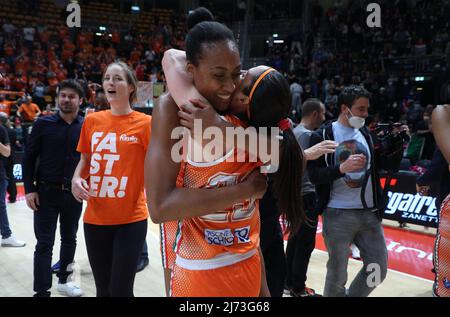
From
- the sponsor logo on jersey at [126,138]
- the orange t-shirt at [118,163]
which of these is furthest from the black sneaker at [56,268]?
the sponsor logo on jersey at [126,138]

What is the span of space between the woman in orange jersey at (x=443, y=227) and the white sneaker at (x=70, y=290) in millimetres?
2752

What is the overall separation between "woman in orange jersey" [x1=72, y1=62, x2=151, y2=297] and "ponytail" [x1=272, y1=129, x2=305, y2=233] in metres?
1.46

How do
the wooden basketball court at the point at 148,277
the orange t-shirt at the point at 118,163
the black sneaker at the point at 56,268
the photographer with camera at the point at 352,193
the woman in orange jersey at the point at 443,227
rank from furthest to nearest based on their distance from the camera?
1. the black sneaker at the point at 56,268
2. the wooden basketball court at the point at 148,277
3. the photographer with camera at the point at 352,193
4. the orange t-shirt at the point at 118,163
5. the woman in orange jersey at the point at 443,227

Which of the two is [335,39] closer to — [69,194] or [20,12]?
[20,12]

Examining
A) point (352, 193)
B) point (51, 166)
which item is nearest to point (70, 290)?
point (51, 166)

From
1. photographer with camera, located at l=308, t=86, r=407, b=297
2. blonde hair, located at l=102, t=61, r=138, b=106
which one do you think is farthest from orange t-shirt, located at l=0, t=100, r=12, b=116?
photographer with camera, located at l=308, t=86, r=407, b=297

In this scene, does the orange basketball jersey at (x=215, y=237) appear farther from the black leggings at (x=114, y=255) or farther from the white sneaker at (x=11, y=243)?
the white sneaker at (x=11, y=243)

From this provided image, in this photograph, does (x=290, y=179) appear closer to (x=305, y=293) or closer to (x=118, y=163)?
(x=118, y=163)

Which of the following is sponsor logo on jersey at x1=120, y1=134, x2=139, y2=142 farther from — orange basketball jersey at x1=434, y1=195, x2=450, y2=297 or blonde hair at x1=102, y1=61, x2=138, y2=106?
orange basketball jersey at x1=434, y1=195, x2=450, y2=297

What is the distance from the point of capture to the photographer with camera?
2955 mm

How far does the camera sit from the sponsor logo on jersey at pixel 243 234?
1.38 m

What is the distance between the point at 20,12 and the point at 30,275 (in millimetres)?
15631

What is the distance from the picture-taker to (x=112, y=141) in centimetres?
289

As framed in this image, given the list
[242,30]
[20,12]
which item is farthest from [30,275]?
[242,30]
